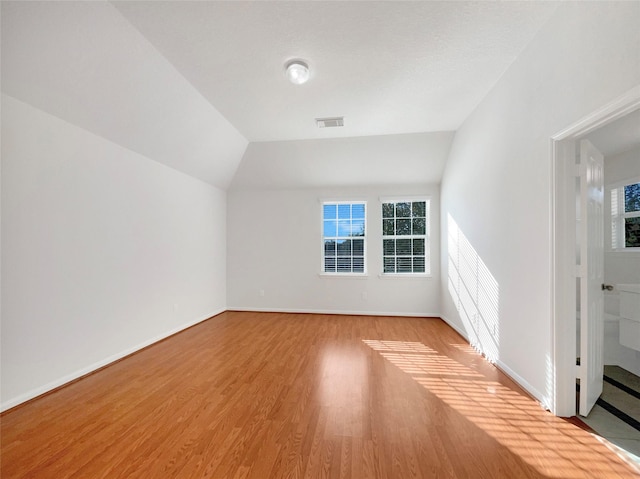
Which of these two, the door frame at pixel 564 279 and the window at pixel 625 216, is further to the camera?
the window at pixel 625 216

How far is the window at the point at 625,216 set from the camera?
3.47 meters

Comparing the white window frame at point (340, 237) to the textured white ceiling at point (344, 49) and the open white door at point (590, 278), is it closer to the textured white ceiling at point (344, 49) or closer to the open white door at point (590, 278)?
the textured white ceiling at point (344, 49)

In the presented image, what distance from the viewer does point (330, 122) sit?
3559 mm

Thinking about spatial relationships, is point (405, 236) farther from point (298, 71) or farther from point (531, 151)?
point (298, 71)

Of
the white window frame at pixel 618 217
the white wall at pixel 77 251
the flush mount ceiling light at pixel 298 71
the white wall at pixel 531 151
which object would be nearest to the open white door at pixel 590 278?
the white wall at pixel 531 151

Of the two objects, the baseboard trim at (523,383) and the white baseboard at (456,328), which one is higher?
the baseboard trim at (523,383)

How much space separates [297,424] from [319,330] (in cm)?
222

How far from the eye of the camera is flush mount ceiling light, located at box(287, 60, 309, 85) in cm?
236

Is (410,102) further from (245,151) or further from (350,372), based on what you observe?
(350,372)

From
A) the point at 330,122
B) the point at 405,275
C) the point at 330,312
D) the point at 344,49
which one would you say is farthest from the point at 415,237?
the point at 344,49

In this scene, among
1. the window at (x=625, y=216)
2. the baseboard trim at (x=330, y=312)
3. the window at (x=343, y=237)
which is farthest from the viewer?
the window at (x=343, y=237)

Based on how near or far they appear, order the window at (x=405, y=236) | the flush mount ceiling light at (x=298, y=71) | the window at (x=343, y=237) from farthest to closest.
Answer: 1. the window at (x=343, y=237)
2. the window at (x=405, y=236)
3. the flush mount ceiling light at (x=298, y=71)

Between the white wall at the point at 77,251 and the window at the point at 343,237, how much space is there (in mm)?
2611

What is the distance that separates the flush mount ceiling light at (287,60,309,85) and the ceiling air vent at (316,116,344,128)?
3.19ft
